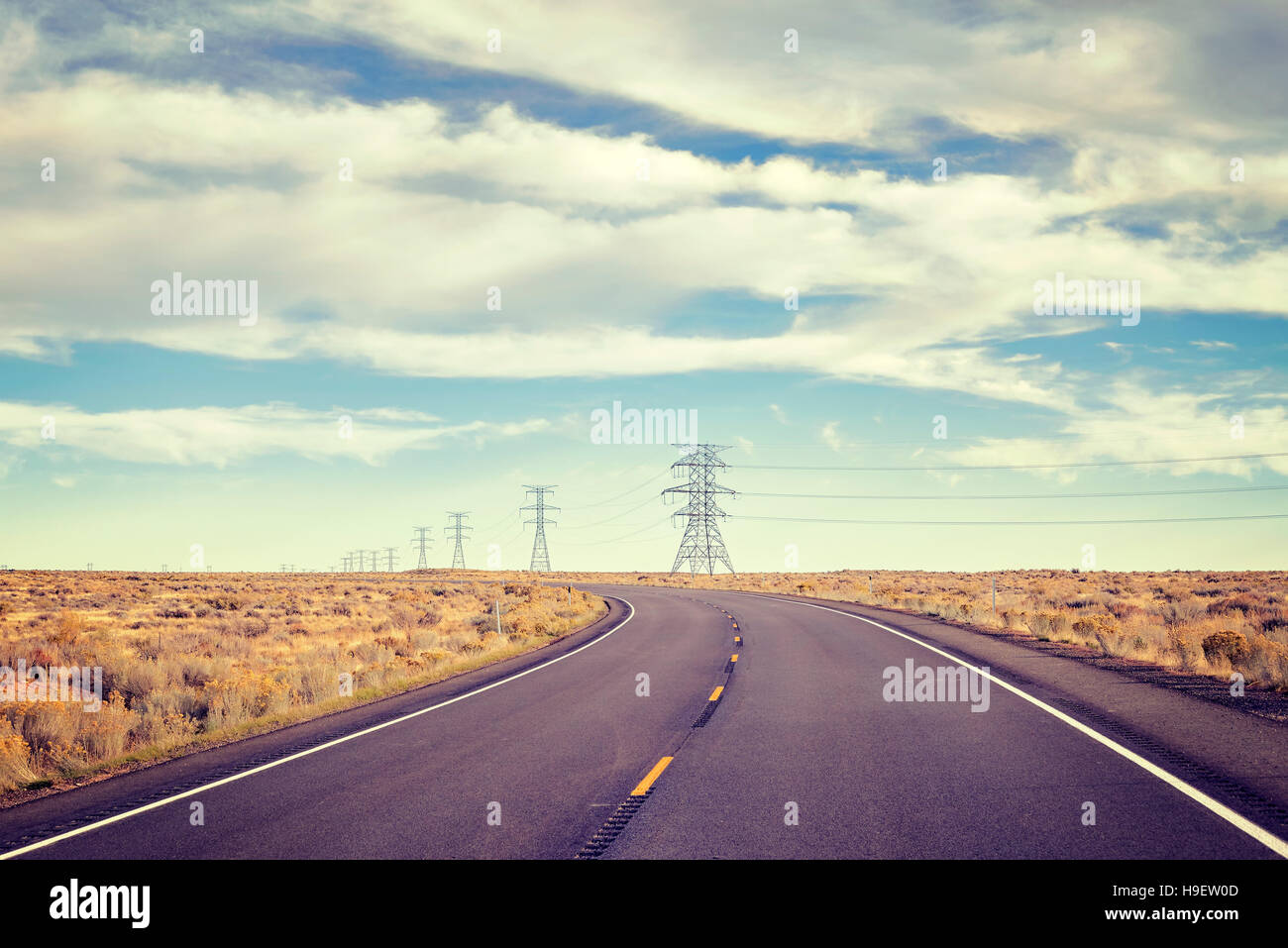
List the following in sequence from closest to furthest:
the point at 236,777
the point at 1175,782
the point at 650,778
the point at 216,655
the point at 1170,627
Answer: the point at 1175,782 < the point at 650,778 < the point at 236,777 < the point at 216,655 < the point at 1170,627

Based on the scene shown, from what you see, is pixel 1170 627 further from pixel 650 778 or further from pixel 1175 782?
pixel 650 778

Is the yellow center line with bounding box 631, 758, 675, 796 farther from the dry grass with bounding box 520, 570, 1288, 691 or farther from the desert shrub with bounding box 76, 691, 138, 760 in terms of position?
the dry grass with bounding box 520, 570, 1288, 691

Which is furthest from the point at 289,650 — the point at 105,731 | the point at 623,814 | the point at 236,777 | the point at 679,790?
the point at 623,814

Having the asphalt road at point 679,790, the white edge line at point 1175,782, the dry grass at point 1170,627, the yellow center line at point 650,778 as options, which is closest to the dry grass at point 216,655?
the asphalt road at point 679,790

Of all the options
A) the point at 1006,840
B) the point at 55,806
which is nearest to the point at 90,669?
the point at 55,806

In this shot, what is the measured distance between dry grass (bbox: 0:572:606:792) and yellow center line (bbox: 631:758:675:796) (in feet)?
21.1

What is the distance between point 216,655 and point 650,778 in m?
18.7

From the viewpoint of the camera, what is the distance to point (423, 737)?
34.3 feet

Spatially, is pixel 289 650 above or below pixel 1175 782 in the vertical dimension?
below

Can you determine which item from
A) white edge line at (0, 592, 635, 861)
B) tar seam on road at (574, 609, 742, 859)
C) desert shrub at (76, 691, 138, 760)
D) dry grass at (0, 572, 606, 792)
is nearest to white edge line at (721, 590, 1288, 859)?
tar seam on road at (574, 609, 742, 859)

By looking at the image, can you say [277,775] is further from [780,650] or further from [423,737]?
[780,650]

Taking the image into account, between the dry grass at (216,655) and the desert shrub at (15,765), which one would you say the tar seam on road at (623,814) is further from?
the desert shrub at (15,765)

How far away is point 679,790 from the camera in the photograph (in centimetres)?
754

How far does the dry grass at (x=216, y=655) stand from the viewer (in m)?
11.2
